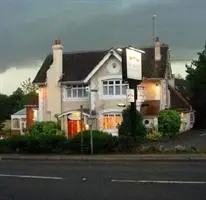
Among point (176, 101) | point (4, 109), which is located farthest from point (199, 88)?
point (4, 109)

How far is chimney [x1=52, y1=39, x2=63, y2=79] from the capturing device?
178 feet

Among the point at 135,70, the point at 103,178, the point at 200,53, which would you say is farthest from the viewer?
the point at 200,53

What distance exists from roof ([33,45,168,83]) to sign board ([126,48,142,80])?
20.0m

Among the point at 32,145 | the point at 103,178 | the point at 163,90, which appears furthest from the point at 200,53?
the point at 103,178

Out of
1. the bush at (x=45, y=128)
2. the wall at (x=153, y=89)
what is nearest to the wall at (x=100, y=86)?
the wall at (x=153, y=89)

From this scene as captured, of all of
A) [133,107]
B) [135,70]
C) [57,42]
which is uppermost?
[57,42]

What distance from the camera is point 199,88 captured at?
69.4m

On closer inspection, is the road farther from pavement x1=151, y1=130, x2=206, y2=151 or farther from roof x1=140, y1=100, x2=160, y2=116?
roof x1=140, y1=100, x2=160, y2=116

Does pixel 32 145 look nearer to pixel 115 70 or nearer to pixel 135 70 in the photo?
pixel 135 70

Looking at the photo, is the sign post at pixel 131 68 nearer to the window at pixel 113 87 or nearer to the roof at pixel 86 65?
the window at pixel 113 87

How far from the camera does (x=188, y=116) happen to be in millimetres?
62156

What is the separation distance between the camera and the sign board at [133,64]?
30.1 meters

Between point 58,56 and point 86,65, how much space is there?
269 centimetres

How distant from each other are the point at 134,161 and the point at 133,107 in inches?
268
